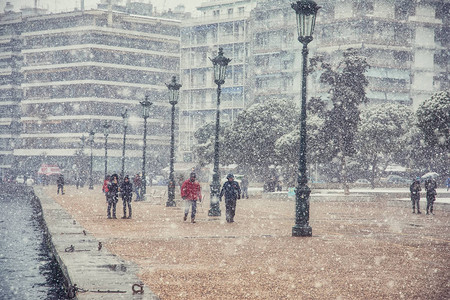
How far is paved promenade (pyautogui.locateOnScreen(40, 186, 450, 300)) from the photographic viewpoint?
26.2ft

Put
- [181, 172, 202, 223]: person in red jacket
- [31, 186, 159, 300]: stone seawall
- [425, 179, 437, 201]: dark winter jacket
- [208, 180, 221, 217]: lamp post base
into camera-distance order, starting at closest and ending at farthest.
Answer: [31, 186, 159, 300]: stone seawall → [181, 172, 202, 223]: person in red jacket → [208, 180, 221, 217]: lamp post base → [425, 179, 437, 201]: dark winter jacket

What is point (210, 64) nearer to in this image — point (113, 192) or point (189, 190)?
point (113, 192)

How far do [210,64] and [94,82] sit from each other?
56.6 feet

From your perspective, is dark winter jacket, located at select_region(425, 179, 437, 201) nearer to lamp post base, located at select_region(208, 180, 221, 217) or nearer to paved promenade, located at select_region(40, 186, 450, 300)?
paved promenade, located at select_region(40, 186, 450, 300)

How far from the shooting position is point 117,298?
6.89 m

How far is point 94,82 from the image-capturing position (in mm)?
94875

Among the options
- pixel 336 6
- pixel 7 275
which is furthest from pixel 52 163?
pixel 7 275

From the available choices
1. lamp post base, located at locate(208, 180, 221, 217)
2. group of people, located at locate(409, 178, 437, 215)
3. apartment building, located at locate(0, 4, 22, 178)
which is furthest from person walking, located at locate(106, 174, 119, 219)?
apartment building, located at locate(0, 4, 22, 178)

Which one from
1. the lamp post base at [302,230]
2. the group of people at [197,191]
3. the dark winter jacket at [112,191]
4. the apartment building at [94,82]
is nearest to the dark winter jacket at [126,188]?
the dark winter jacket at [112,191]

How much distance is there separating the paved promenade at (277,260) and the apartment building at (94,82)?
252 ft

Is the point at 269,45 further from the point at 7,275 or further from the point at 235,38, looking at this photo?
the point at 7,275

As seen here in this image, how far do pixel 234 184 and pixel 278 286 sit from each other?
11.5m

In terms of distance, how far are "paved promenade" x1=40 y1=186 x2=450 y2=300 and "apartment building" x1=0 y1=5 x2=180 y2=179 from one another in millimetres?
76711

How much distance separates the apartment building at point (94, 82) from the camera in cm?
9438
